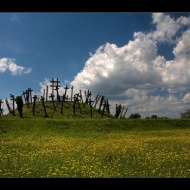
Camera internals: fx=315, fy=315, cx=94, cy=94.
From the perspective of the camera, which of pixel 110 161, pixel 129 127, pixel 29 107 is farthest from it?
pixel 29 107

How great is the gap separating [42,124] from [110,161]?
112 ft

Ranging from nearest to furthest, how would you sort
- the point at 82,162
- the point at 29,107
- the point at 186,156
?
the point at 82,162
the point at 186,156
the point at 29,107
